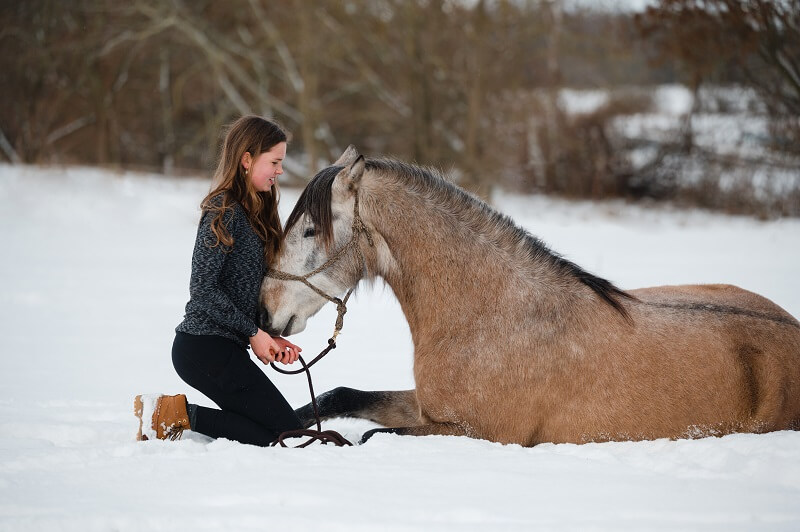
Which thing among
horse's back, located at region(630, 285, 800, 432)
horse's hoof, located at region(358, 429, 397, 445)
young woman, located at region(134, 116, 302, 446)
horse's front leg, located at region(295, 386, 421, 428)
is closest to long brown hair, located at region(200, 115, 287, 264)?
young woman, located at region(134, 116, 302, 446)

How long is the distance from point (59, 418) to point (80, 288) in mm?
4922

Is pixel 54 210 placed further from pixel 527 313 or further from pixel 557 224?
pixel 527 313

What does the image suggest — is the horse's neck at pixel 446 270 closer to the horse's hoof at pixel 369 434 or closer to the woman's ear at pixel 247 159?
the horse's hoof at pixel 369 434

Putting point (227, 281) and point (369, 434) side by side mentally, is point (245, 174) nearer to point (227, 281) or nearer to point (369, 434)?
point (227, 281)

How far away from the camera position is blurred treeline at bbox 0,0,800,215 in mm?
14891

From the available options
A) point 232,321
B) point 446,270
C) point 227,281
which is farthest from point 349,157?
point 232,321

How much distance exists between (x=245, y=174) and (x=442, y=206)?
109 centimetres

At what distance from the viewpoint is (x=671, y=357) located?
12.3ft

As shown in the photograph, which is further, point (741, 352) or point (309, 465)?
point (741, 352)

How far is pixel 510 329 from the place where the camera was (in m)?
3.78

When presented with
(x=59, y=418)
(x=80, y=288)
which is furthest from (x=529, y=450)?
(x=80, y=288)

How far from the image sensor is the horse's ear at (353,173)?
3734 millimetres

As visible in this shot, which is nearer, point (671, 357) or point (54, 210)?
point (671, 357)

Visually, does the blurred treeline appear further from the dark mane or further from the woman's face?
the dark mane
